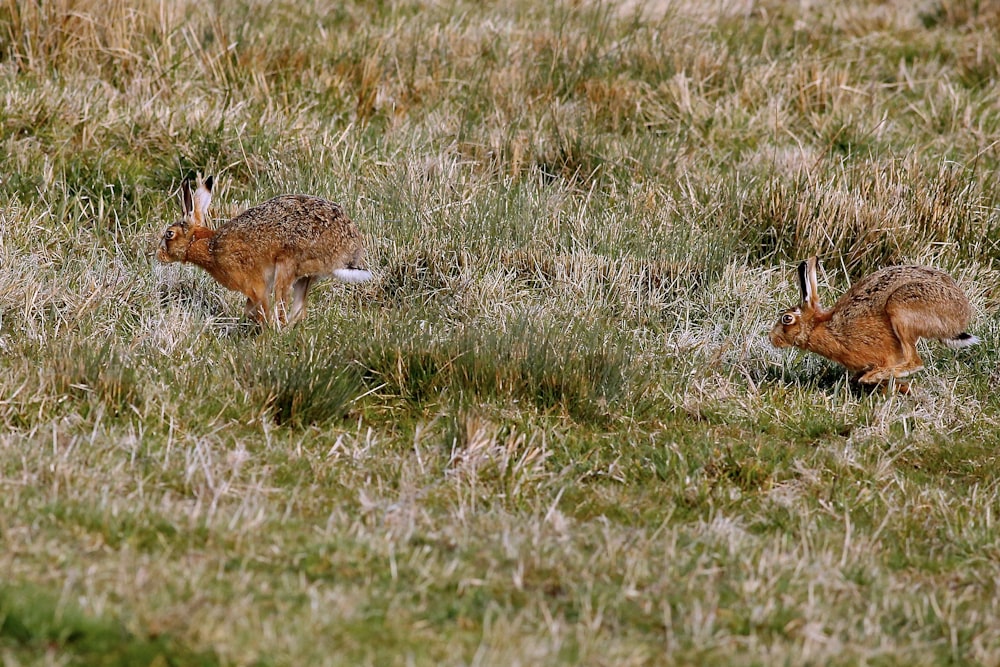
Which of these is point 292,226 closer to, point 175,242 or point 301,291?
point 301,291

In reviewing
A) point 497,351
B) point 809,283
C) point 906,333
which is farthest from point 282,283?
point 906,333

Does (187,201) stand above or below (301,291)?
above

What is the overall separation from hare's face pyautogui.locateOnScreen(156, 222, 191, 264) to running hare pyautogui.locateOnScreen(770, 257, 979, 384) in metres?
3.13

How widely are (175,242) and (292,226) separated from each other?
2.30 ft

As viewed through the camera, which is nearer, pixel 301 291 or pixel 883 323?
pixel 883 323

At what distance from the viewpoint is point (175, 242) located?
700 centimetres

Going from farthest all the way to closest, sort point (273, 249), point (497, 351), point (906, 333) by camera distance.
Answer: point (273, 249) < point (906, 333) < point (497, 351)

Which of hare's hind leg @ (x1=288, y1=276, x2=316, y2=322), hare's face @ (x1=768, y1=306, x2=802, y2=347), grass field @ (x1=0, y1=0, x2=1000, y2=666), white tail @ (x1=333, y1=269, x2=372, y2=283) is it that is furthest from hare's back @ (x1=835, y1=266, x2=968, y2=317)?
hare's hind leg @ (x1=288, y1=276, x2=316, y2=322)

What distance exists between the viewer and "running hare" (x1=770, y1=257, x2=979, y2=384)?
6.62 metres

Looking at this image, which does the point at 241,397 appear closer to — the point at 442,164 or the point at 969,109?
the point at 442,164

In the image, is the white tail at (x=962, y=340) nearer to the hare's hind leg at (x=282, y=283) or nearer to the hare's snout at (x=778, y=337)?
the hare's snout at (x=778, y=337)

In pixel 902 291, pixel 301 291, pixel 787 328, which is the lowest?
pixel 301 291

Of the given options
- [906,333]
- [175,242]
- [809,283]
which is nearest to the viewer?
[906,333]

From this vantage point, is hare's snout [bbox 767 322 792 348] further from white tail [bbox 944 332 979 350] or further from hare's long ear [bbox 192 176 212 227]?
hare's long ear [bbox 192 176 212 227]
